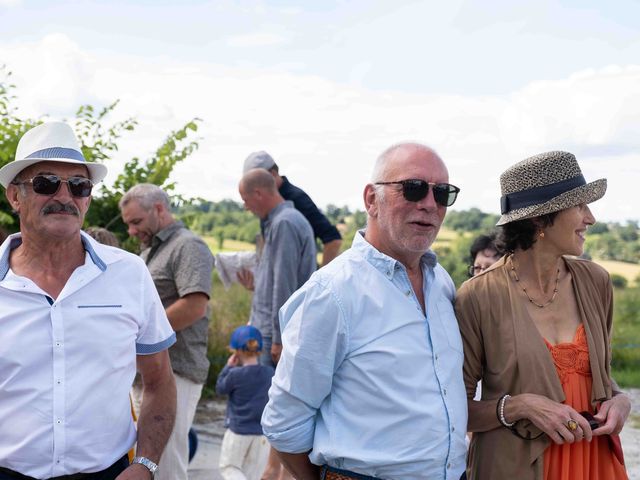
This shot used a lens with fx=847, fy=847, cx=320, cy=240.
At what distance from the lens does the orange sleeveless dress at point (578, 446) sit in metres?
3.19

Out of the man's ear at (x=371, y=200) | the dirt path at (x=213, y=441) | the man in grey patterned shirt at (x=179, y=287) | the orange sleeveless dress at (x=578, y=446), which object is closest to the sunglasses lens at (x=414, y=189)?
the man's ear at (x=371, y=200)

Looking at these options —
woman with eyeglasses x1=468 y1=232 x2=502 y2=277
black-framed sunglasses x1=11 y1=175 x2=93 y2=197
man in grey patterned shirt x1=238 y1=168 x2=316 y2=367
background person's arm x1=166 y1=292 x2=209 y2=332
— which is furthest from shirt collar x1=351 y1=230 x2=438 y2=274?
man in grey patterned shirt x1=238 y1=168 x2=316 y2=367

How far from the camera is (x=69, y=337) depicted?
2.99 metres

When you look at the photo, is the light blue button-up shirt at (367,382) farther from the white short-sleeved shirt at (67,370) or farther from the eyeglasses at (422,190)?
the white short-sleeved shirt at (67,370)

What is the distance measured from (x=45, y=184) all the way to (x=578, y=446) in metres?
2.24

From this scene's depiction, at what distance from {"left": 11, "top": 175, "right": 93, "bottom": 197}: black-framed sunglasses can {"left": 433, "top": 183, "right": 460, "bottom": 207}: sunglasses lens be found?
1.33 m

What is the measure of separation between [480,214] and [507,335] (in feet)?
51.0

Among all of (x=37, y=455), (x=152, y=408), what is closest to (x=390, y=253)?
(x=152, y=408)

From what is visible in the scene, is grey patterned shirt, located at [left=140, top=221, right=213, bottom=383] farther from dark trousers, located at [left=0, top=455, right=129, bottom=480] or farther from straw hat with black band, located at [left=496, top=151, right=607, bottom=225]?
straw hat with black band, located at [left=496, top=151, right=607, bottom=225]

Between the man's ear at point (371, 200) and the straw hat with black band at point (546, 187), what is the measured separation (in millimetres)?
593

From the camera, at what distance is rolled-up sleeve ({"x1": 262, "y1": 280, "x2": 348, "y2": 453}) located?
9.40ft

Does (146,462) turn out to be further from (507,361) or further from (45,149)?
(507,361)

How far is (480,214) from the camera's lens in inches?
727

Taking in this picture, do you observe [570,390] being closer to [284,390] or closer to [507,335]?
[507,335]
